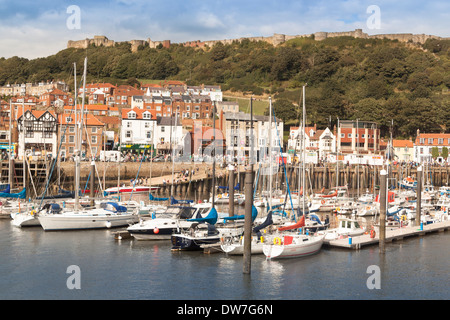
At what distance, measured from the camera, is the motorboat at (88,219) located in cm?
3338

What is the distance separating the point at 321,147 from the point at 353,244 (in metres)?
54.9

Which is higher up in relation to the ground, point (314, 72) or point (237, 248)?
point (314, 72)

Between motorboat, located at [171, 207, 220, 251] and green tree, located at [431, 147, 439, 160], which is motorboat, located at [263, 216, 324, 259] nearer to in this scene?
motorboat, located at [171, 207, 220, 251]

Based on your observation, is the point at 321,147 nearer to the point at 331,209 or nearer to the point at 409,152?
the point at 409,152

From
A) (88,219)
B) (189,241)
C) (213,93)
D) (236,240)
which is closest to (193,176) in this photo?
(88,219)

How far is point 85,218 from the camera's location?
34.0 meters

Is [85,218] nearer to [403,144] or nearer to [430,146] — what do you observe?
[403,144]

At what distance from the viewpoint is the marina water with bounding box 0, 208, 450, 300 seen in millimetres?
21703

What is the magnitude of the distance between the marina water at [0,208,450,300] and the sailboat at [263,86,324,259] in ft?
1.20

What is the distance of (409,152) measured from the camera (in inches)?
3310

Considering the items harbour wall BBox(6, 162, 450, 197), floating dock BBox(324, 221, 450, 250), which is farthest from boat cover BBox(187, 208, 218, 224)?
harbour wall BBox(6, 162, 450, 197)

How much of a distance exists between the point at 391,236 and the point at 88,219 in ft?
60.7

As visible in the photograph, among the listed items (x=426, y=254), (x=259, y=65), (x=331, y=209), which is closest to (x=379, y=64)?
(x=259, y=65)

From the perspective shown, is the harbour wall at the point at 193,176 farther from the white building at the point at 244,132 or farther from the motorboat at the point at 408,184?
the white building at the point at 244,132
